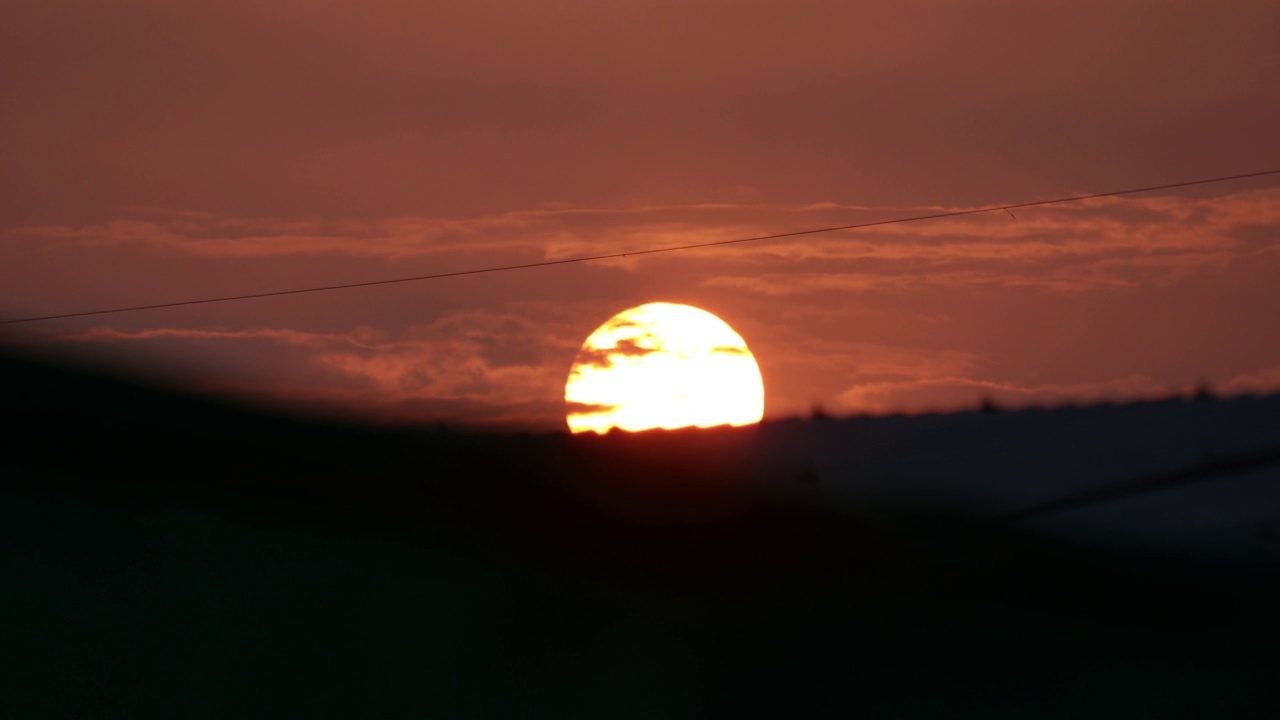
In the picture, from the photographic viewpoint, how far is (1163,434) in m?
6.97

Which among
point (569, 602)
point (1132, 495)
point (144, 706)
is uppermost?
point (1132, 495)

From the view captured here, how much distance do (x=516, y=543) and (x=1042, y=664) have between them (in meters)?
2.40

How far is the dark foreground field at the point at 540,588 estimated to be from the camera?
6145 mm

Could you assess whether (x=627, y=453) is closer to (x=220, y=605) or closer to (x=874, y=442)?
(x=874, y=442)

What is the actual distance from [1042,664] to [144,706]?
156 inches

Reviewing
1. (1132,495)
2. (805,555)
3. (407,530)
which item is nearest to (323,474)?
(407,530)

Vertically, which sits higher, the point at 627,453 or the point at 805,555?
Result: the point at 627,453

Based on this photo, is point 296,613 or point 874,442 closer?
point 296,613

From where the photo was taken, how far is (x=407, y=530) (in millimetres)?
6438

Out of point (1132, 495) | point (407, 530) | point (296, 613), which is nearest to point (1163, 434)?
point (1132, 495)

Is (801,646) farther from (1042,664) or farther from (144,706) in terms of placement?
(144,706)

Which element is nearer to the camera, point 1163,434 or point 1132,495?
point 1132,495

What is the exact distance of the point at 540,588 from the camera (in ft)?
20.9

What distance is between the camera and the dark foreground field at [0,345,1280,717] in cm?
614
